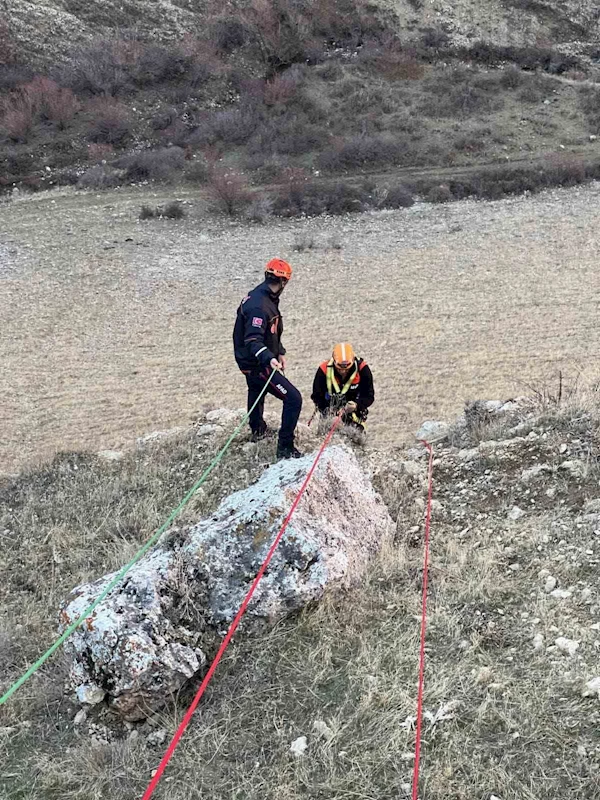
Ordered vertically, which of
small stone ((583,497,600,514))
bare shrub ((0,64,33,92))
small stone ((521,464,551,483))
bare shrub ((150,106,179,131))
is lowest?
small stone ((521,464,551,483))

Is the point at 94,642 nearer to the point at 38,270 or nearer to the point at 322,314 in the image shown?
the point at 322,314

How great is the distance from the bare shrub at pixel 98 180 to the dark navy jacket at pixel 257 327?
17031 millimetres

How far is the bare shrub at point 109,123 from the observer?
23.6m

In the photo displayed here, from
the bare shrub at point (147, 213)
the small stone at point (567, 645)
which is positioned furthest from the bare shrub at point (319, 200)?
the small stone at point (567, 645)

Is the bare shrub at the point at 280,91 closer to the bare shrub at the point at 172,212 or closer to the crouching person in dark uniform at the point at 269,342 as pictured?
the bare shrub at the point at 172,212

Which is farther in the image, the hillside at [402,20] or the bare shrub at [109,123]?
the hillside at [402,20]

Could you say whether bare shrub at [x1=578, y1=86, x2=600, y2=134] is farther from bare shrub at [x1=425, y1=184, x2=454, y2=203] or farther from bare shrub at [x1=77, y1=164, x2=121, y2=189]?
bare shrub at [x1=77, y1=164, x2=121, y2=189]

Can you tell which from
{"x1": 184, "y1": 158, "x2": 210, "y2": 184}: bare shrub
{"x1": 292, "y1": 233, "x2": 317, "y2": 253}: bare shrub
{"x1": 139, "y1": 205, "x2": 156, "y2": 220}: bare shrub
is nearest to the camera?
{"x1": 292, "y1": 233, "x2": 317, "y2": 253}: bare shrub

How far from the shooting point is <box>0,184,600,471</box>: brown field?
11.4 m

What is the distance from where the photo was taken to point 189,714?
355 centimetres

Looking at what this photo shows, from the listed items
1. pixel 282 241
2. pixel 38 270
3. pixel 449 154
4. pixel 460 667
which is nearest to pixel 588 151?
pixel 449 154

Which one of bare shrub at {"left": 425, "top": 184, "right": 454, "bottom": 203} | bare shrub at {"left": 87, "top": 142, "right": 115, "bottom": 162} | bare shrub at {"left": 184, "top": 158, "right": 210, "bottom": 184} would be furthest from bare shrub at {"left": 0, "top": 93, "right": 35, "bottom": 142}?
bare shrub at {"left": 425, "top": 184, "right": 454, "bottom": 203}

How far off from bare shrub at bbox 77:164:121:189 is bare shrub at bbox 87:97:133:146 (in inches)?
82.5

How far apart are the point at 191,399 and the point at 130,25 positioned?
2448cm
